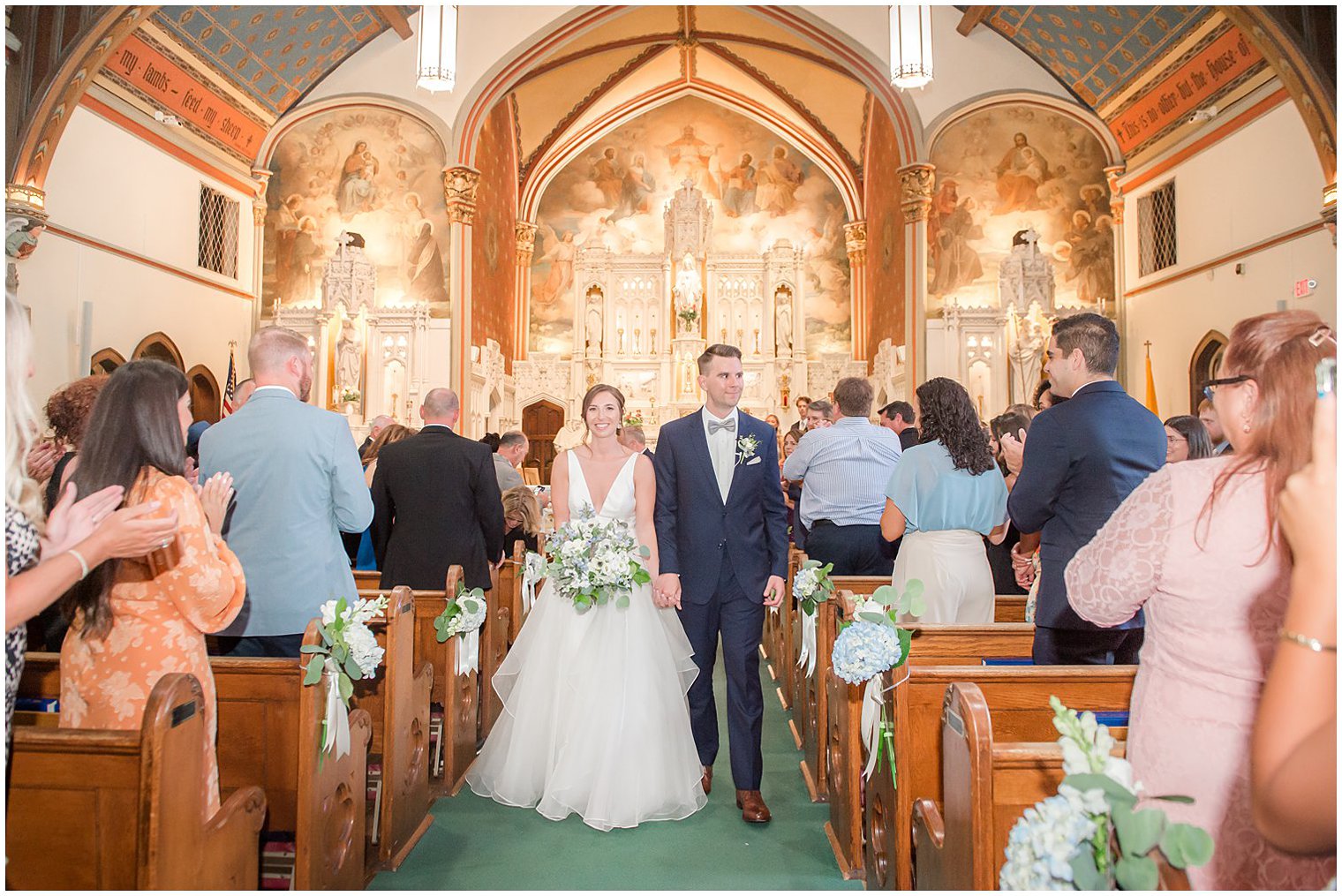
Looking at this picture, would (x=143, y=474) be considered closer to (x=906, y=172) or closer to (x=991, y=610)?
(x=991, y=610)

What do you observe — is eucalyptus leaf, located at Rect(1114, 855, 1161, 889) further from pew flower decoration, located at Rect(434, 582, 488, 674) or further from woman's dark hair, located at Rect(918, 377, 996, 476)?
pew flower decoration, located at Rect(434, 582, 488, 674)

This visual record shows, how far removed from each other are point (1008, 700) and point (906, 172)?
13.1 m

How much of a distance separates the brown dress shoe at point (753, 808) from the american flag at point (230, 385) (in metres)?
10.6

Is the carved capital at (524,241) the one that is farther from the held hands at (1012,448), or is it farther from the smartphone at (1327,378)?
the smartphone at (1327,378)

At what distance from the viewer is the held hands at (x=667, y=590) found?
388 centimetres

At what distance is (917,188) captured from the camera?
14320 mm

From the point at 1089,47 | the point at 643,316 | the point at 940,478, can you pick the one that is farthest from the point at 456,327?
the point at 940,478

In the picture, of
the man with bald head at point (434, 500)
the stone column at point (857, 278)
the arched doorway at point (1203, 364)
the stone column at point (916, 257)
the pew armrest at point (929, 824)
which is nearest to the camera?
the pew armrest at point (929, 824)

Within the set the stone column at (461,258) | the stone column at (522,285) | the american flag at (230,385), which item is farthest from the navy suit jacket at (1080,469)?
the stone column at (522,285)

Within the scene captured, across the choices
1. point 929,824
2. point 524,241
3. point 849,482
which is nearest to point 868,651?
point 929,824

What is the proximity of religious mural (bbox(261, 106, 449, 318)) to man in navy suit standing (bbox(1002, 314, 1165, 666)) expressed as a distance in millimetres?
13191

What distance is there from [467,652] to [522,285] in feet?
51.4

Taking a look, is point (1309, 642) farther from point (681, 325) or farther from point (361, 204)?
point (681, 325)

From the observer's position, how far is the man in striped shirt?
5.27m
